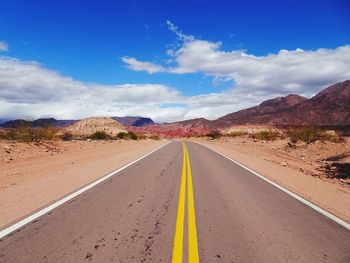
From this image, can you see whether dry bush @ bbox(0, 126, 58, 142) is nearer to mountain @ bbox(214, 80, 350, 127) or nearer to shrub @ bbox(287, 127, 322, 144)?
shrub @ bbox(287, 127, 322, 144)

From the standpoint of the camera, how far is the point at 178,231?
6129 mm

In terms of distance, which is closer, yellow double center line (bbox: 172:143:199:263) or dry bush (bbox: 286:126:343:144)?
yellow double center line (bbox: 172:143:199:263)

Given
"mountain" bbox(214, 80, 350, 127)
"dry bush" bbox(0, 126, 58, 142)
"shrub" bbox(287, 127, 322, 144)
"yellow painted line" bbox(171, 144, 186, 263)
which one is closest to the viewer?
"yellow painted line" bbox(171, 144, 186, 263)

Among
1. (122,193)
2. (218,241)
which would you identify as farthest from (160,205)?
(218,241)

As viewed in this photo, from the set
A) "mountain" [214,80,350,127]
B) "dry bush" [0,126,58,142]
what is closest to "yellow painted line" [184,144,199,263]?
"dry bush" [0,126,58,142]

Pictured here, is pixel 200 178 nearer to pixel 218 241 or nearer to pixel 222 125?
pixel 218 241

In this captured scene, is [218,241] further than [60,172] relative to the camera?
No

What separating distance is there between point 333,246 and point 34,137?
28147mm

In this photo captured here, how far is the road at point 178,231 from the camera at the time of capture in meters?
5.05

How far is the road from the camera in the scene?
199 inches

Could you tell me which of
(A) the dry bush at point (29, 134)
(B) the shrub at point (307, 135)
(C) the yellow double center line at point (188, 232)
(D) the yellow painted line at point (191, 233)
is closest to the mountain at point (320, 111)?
(B) the shrub at point (307, 135)

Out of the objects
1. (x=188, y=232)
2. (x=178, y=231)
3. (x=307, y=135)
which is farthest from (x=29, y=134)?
(x=307, y=135)

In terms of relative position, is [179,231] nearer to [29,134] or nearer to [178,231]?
[178,231]

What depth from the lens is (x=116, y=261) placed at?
4.79 metres
